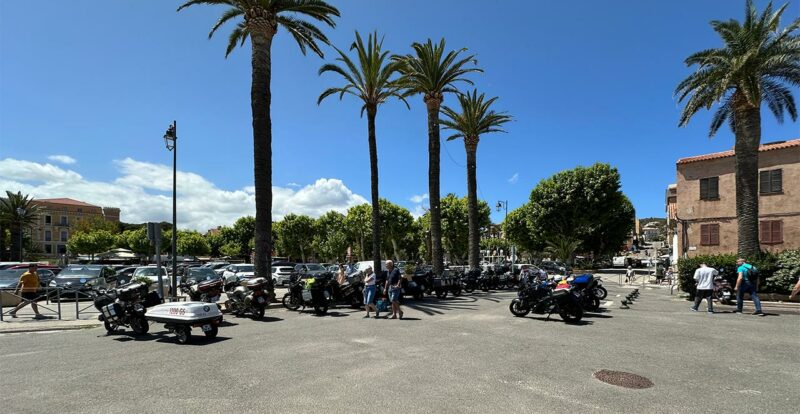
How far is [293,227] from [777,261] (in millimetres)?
64982

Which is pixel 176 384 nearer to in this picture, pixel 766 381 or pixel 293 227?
pixel 766 381

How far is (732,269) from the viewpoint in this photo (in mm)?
16797

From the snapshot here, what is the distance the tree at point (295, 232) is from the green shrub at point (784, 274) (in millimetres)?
63455

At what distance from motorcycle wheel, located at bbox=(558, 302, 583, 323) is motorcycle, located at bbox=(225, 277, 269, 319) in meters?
8.07

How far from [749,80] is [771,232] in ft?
41.7

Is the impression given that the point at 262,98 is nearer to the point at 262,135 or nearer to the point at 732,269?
the point at 262,135

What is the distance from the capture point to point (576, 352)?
7.69 metres

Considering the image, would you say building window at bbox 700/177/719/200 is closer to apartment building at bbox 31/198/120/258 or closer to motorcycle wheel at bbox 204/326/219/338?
motorcycle wheel at bbox 204/326/219/338

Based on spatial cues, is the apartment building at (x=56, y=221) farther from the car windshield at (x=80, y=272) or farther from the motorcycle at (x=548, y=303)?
the motorcycle at (x=548, y=303)

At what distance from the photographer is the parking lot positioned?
5.07m

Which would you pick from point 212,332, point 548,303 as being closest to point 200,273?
point 212,332

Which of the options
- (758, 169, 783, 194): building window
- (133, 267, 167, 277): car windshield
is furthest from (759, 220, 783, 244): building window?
(133, 267, 167, 277): car windshield

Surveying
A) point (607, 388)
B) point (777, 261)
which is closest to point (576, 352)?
point (607, 388)

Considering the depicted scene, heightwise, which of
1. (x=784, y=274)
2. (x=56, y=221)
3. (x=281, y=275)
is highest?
(x=56, y=221)
